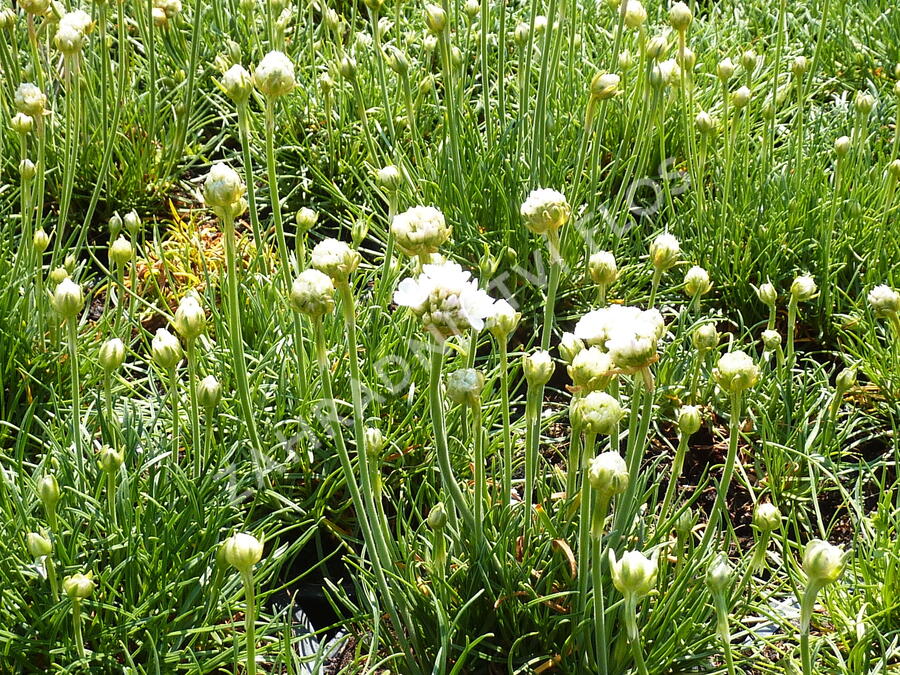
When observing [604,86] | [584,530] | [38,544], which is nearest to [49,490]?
[38,544]

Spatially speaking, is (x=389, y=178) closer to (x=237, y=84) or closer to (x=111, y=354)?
(x=237, y=84)

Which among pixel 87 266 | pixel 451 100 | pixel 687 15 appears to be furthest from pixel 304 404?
pixel 687 15

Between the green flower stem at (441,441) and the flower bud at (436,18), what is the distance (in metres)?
1.11

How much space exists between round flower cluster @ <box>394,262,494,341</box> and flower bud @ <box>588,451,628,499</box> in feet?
0.80

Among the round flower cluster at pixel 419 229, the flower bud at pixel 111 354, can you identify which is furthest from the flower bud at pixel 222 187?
the flower bud at pixel 111 354

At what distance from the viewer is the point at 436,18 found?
2.36 meters

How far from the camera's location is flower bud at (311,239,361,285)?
1.45 m

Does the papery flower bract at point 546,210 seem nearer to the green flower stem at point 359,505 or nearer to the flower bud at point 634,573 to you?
the green flower stem at point 359,505

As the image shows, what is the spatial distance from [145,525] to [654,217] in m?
1.83

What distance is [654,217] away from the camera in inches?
120

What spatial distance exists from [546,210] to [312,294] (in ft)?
1.45

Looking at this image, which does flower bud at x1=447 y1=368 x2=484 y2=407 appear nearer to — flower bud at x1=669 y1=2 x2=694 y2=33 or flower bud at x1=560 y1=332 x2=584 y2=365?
flower bud at x1=560 y1=332 x2=584 y2=365

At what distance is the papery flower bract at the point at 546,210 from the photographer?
168 cm

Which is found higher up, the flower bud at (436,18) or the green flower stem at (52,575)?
the flower bud at (436,18)
